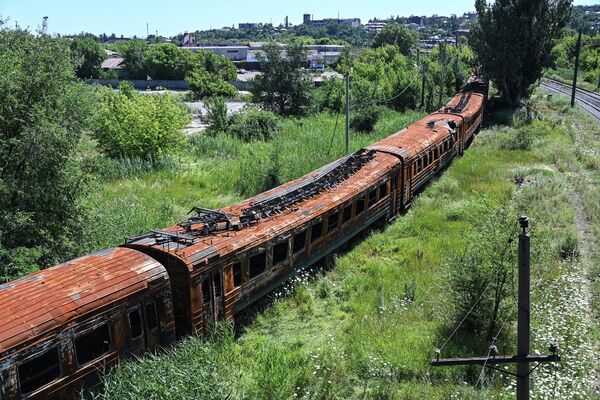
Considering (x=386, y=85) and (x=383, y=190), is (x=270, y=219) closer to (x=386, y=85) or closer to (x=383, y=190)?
(x=383, y=190)

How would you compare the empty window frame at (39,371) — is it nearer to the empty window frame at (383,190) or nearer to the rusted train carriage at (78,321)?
the rusted train carriage at (78,321)

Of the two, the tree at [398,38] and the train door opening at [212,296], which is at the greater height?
the tree at [398,38]

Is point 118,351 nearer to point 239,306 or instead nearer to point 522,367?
point 239,306

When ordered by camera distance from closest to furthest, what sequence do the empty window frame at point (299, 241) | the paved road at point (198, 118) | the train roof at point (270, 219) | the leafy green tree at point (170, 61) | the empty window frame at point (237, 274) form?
the train roof at point (270, 219)
the empty window frame at point (237, 274)
the empty window frame at point (299, 241)
the paved road at point (198, 118)
the leafy green tree at point (170, 61)

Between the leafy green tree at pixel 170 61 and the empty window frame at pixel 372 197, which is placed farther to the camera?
the leafy green tree at pixel 170 61

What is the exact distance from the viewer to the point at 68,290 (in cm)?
845

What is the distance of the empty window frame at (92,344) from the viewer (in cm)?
828

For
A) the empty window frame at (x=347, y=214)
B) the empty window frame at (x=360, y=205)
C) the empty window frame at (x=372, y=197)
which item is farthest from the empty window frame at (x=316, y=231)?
the empty window frame at (x=372, y=197)

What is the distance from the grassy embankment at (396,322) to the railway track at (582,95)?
26.1 m

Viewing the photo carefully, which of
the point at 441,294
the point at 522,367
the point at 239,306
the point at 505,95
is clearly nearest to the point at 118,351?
the point at 239,306

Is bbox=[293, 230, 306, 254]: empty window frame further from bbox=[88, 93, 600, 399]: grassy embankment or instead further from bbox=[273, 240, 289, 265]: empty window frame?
bbox=[88, 93, 600, 399]: grassy embankment

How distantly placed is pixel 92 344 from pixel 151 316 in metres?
1.17

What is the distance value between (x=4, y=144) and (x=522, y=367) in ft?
38.5

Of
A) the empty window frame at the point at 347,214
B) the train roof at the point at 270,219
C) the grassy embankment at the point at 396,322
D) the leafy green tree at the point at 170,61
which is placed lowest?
the grassy embankment at the point at 396,322
